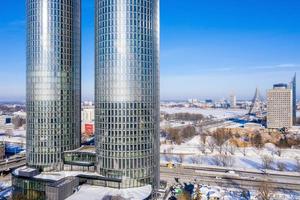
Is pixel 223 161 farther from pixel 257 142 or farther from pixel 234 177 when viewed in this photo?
pixel 257 142

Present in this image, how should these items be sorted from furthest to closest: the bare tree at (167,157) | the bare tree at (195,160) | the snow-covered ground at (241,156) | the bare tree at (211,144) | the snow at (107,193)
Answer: the bare tree at (211,144) < the bare tree at (167,157) < the bare tree at (195,160) < the snow-covered ground at (241,156) < the snow at (107,193)

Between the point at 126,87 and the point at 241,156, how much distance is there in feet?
249

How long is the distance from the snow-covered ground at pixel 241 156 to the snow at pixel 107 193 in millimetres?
50157

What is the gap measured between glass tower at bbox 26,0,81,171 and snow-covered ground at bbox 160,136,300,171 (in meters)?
48.6

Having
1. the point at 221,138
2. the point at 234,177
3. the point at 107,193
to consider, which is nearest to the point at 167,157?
the point at 234,177

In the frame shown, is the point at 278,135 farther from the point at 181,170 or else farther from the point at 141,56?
the point at 141,56

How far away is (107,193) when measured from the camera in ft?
192

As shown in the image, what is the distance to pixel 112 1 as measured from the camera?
211 ft

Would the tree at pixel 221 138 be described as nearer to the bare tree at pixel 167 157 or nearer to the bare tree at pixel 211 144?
the bare tree at pixel 211 144

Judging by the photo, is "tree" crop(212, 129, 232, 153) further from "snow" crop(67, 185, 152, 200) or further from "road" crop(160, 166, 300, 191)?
"snow" crop(67, 185, 152, 200)

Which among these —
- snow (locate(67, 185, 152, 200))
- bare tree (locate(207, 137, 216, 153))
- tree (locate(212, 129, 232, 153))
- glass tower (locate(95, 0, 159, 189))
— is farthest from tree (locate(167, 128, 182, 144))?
snow (locate(67, 185, 152, 200))

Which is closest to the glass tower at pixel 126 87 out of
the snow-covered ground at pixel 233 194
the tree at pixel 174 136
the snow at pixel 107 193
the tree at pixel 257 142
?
the snow at pixel 107 193

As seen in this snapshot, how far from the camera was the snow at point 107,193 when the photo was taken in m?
56.3

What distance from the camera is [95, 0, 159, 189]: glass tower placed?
2510 inches
